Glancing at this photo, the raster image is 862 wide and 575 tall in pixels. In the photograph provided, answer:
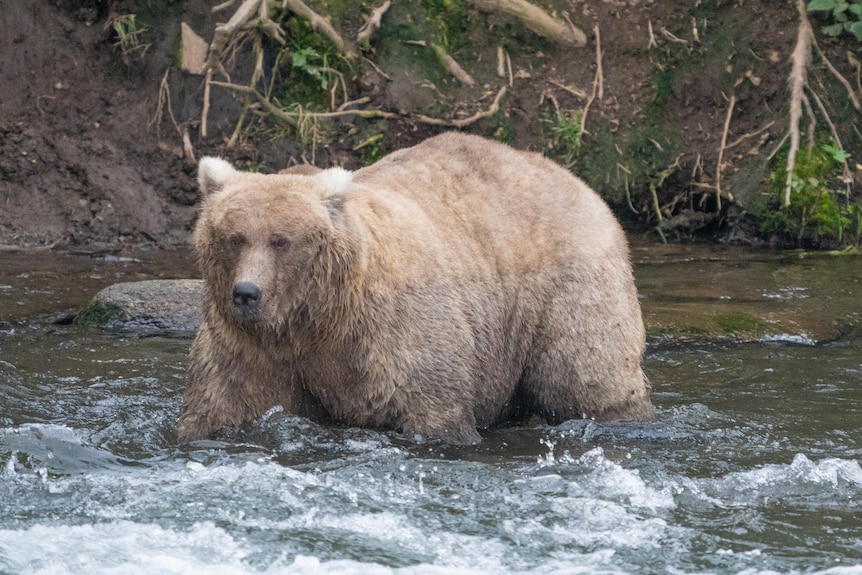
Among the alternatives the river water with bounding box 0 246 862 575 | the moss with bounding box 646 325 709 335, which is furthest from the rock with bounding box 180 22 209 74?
the moss with bounding box 646 325 709 335

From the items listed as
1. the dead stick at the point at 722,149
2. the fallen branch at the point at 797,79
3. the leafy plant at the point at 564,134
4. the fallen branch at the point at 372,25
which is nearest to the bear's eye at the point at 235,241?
the fallen branch at the point at 372,25

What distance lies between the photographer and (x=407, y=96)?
12.3 meters

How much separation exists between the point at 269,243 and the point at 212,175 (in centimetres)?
62

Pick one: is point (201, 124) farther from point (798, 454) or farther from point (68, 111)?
point (798, 454)

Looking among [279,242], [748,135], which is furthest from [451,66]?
[279,242]

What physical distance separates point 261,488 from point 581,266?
88.4 inches

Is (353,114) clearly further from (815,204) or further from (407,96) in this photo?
(815,204)

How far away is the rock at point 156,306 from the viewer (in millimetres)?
9133

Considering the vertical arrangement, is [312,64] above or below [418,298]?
above

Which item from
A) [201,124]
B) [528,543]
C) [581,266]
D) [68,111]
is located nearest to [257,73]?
[201,124]

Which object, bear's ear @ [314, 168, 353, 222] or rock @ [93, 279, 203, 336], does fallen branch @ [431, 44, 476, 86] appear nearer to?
rock @ [93, 279, 203, 336]

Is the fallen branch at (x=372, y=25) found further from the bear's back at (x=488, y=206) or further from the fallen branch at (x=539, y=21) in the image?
the bear's back at (x=488, y=206)

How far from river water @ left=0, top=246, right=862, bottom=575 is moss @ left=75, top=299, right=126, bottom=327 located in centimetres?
90

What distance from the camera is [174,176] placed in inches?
485
